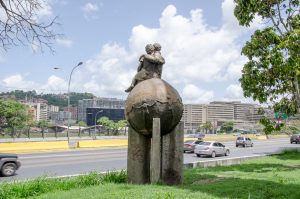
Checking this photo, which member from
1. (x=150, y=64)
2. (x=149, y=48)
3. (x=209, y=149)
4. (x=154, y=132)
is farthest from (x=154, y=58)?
(x=209, y=149)

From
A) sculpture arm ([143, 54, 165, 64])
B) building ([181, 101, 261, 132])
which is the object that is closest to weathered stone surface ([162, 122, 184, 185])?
sculpture arm ([143, 54, 165, 64])

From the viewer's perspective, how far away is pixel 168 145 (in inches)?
391

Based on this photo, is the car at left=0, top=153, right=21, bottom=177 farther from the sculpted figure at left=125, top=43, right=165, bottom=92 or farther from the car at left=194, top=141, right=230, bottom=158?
the car at left=194, top=141, right=230, bottom=158

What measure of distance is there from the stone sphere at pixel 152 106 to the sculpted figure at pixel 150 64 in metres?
0.47

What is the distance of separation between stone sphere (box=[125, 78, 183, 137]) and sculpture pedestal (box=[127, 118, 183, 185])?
0.65ft

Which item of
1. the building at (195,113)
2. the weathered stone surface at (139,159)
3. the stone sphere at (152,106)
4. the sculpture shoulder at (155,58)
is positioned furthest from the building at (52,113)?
the stone sphere at (152,106)

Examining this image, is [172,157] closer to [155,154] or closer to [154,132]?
[155,154]

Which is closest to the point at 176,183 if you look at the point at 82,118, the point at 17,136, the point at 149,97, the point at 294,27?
the point at 149,97

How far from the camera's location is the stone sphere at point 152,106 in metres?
9.50

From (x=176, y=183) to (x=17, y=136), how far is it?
4198 cm

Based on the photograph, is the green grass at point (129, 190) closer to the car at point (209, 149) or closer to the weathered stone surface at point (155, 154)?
the weathered stone surface at point (155, 154)

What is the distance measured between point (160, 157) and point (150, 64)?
256 centimetres

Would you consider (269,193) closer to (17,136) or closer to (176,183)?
(176,183)

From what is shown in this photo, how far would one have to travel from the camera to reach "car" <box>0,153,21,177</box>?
15.7 meters
